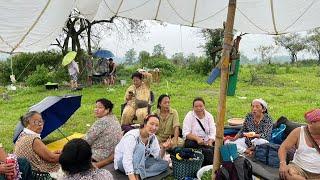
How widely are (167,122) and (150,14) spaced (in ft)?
6.09

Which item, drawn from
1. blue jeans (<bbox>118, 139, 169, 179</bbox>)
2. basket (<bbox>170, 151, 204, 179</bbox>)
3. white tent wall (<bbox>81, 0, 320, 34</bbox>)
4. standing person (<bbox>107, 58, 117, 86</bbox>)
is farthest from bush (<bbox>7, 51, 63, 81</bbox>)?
basket (<bbox>170, 151, 204, 179</bbox>)

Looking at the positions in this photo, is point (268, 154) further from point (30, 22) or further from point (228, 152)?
point (30, 22)

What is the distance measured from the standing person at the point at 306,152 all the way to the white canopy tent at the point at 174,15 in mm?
831

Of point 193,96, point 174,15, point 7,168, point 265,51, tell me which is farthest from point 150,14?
point 265,51

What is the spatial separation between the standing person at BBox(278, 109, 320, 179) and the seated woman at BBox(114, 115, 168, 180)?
5.43 ft

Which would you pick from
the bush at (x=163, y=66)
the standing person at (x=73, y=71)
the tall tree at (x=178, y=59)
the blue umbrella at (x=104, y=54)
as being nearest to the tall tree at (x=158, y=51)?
the tall tree at (x=178, y=59)

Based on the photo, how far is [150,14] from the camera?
6.89 metres

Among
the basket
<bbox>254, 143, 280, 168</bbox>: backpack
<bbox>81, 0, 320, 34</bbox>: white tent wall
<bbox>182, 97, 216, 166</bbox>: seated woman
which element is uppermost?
<bbox>81, 0, 320, 34</bbox>: white tent wall

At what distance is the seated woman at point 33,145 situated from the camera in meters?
4.71

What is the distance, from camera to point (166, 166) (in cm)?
580

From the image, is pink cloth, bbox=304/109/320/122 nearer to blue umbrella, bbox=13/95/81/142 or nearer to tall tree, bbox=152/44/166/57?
blue umbrella, bbox=13/95/81/142

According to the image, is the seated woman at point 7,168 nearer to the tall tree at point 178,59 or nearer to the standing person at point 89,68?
the standing person at point 89,68

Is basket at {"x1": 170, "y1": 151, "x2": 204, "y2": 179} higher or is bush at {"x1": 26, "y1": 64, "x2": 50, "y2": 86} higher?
bush at {"x1": 26, "y1": 64, "x2": 50, "y2": 86}

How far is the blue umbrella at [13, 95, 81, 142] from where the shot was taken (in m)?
6.14
